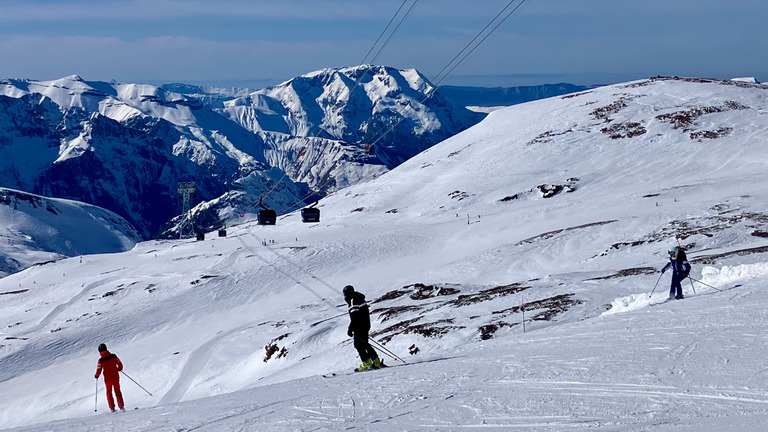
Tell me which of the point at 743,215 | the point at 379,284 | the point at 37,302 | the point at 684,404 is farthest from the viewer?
the point at 37,302

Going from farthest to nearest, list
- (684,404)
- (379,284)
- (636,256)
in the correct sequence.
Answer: (379,284) < (636,256) < (684,404)

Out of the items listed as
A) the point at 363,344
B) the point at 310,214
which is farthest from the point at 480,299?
the point at 310,214

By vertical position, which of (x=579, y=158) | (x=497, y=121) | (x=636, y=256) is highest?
(x=497, y=121)

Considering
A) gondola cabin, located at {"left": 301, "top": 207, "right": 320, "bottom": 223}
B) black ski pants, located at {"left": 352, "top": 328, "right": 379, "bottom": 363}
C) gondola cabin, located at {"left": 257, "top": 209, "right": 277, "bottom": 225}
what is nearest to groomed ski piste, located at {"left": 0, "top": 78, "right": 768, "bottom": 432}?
black ski pants, located at {"left": 352, "top": 328, "right": 379, "bottom": 363}

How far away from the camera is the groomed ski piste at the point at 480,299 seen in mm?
14750

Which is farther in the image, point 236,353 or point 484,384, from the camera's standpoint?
point 236,353

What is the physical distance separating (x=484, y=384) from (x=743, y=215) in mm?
42268

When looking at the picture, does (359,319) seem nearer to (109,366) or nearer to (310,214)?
(109,366)

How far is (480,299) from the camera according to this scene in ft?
122

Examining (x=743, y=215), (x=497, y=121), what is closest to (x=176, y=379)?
(x=743, y=215)

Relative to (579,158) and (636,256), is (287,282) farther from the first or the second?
(579,158)

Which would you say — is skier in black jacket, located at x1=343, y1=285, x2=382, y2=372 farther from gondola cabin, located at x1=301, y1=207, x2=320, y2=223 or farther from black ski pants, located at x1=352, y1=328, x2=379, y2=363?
gondola cabin, located at x1=301, y1=207, x2=320, y2=223

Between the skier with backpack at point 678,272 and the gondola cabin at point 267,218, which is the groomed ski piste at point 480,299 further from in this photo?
the gondola cabin at point 267,218

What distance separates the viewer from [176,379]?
138 feet
